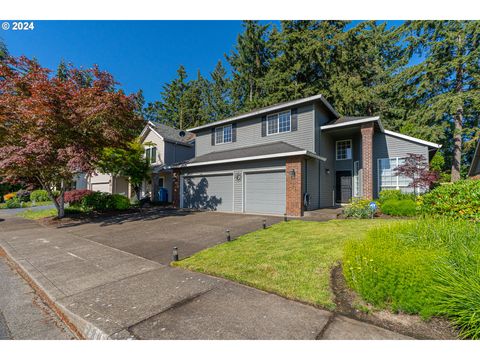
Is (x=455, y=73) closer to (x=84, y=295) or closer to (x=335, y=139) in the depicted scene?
(x=335, y=139)

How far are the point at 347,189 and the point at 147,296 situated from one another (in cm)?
1376

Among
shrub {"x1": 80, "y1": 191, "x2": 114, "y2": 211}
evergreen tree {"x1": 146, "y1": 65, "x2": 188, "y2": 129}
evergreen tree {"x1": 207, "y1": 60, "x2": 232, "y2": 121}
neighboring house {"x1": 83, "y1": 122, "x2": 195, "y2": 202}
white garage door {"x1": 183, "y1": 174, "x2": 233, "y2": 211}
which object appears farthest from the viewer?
evergreen tree {"x1": 146, "y1": 65, "x2": 188, "y2": 129}

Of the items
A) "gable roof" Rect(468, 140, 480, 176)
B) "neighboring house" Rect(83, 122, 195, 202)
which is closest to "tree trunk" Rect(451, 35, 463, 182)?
"gable roof" Rect(468, 140, 480, 176)

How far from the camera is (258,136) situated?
14.3m

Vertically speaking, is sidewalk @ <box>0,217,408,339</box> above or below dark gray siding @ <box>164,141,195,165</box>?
below

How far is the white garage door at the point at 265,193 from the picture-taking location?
1112cm

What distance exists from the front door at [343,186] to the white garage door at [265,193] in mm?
5589

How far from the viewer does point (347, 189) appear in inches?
559

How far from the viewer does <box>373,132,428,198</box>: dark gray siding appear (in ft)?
40.6

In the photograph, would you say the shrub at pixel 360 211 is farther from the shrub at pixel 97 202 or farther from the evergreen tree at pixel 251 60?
the evergreen tree at pixel 251 60

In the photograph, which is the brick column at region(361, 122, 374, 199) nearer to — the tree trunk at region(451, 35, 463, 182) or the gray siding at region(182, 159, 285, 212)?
the gray siding at region(182, 159, 285, 212)

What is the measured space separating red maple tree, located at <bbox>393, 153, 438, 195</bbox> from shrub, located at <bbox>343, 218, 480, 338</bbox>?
8566 millimetres
